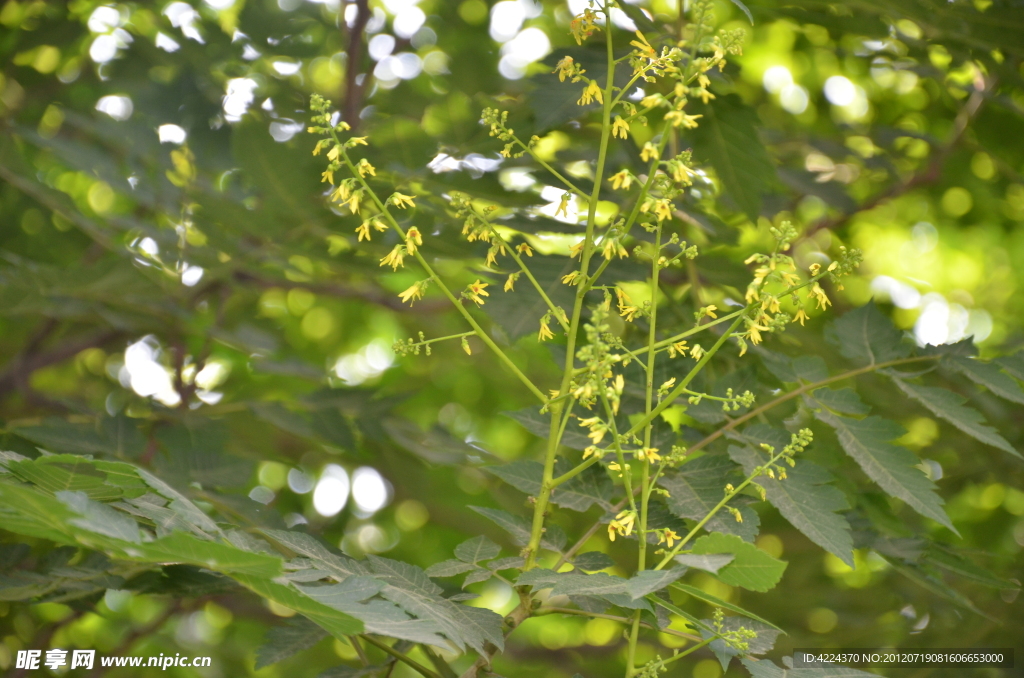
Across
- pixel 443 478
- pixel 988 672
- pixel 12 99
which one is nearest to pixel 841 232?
pixel 988 672

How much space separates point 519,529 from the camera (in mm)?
1093

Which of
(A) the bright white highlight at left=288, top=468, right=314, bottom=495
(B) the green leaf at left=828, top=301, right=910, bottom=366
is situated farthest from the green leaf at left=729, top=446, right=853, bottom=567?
(A) the bright white highlight at left=288, top=468, right=314, bottom=495

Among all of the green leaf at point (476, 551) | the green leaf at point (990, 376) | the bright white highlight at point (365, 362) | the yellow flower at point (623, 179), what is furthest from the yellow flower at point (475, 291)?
the bright white highlight at point (365, 362)

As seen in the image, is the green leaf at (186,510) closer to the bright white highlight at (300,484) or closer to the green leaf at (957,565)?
the green leaf at (957,565)

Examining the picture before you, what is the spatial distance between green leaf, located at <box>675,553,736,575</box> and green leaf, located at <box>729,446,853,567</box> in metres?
0.25

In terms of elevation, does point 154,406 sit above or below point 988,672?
above

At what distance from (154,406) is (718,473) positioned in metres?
1.45

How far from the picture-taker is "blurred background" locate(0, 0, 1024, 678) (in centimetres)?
171

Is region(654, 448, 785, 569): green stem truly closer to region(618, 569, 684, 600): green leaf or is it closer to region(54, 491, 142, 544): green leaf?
region(618, 569, 684, 600): green leaf

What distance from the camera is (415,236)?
1.02 m

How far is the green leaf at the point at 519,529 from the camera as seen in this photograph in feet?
3.48

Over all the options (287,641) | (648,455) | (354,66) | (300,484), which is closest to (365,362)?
(300,484)

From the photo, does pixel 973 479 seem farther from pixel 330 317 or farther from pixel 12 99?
pixel 12 99

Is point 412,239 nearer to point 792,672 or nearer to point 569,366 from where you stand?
point 569,366
